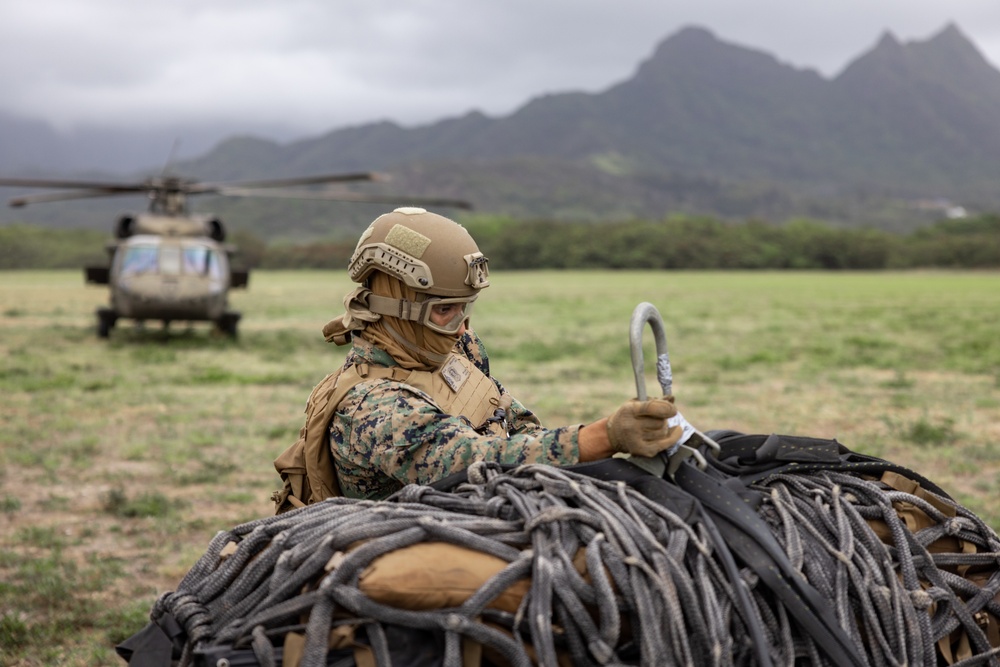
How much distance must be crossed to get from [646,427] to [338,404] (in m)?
1.06

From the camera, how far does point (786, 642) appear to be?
97.6 inches

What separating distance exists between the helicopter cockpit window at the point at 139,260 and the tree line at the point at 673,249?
2177 inches

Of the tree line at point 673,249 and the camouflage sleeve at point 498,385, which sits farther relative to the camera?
the tree line at point 673,249

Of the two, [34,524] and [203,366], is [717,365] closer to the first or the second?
[203,366]

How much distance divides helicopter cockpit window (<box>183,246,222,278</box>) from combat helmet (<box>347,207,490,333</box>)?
53.6 ft

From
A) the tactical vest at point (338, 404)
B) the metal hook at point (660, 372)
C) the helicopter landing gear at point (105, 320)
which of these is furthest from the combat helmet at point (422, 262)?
the helicopter landing gear at point (105, 320)

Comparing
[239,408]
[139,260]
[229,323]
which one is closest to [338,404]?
[239,408]

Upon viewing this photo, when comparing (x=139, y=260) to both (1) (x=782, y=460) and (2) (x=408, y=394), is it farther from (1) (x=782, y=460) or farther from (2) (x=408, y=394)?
(1) (x=782, y=460)

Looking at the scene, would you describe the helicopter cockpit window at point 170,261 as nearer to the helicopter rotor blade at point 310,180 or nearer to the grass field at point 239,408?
the grass field at point 239,408

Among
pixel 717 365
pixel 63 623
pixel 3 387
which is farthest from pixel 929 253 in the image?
pixel 63 623

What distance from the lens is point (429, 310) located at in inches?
125

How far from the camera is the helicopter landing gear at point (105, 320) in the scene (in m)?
19.6

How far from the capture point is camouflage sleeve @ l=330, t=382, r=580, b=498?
288 cm

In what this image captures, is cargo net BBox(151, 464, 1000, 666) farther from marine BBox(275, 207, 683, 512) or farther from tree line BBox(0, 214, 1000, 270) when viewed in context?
tree line BBox(0, 214, 1000, 270)
